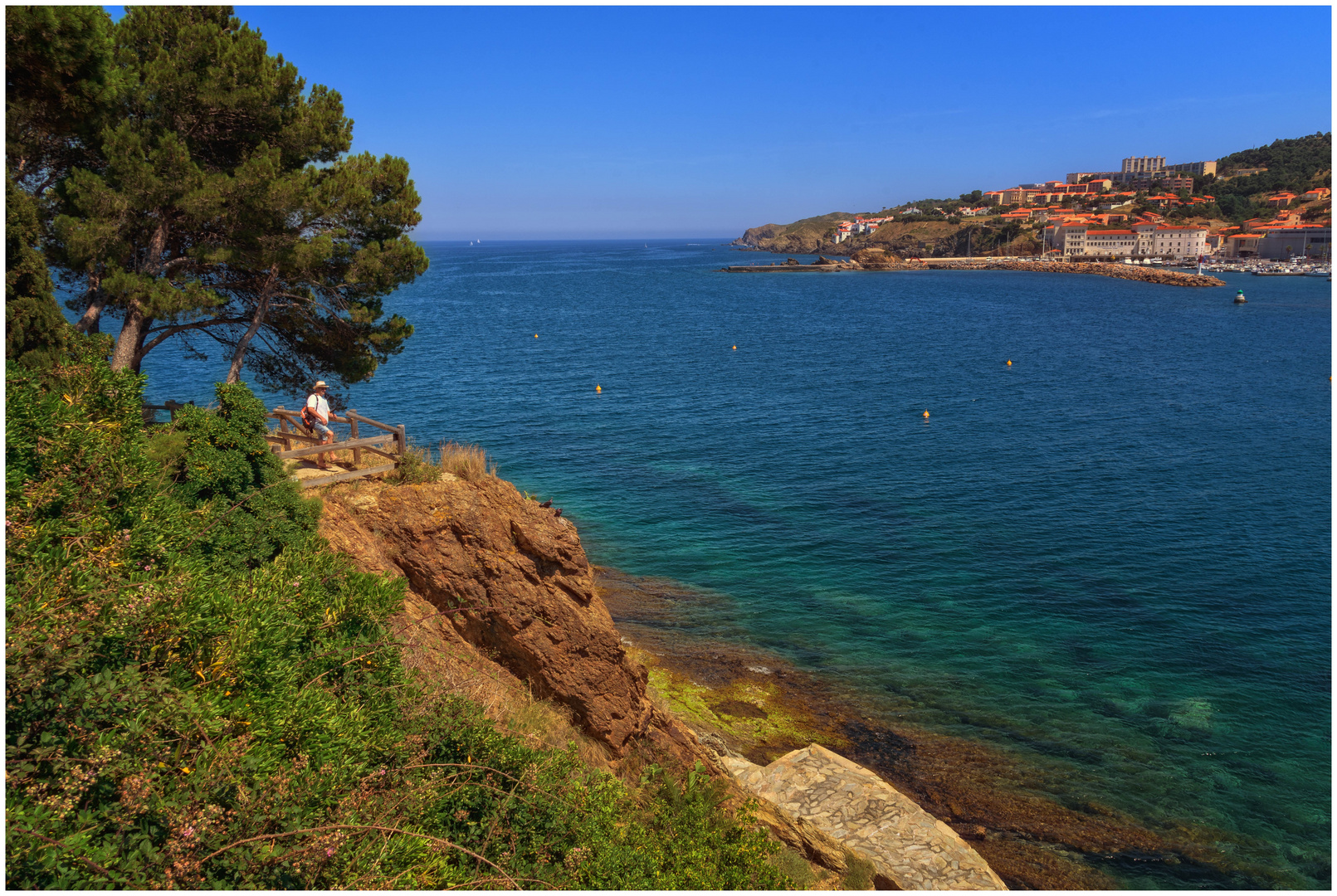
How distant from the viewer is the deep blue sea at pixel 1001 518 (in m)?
18.1

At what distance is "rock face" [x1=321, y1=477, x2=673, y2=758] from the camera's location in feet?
43.1

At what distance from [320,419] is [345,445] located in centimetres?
112

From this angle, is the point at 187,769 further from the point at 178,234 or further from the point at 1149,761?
the point at 1149,761

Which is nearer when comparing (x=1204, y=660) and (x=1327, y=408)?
(x=1204, y=660)

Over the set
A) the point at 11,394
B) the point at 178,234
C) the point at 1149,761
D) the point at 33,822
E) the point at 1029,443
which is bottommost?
the point at 1149,761

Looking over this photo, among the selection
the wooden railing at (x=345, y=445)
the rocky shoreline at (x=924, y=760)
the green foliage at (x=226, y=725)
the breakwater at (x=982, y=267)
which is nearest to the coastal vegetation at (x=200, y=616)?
the green foliage at (x=226, y=725)

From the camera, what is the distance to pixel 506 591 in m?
13.5

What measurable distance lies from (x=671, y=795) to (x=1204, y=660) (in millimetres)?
16832

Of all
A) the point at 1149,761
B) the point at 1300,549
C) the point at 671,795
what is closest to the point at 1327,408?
the point at 1300,549

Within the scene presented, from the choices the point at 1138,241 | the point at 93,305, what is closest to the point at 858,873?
the point at 93,305

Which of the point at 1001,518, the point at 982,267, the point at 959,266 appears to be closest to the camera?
the point at 1001,518

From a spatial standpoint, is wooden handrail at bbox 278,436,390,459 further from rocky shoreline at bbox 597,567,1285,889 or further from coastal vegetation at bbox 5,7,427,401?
rocky shoreline at bbox 597,567,1285,889

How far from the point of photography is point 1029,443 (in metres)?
39.2

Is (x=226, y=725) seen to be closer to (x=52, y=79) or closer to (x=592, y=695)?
(x=592, y=695)
